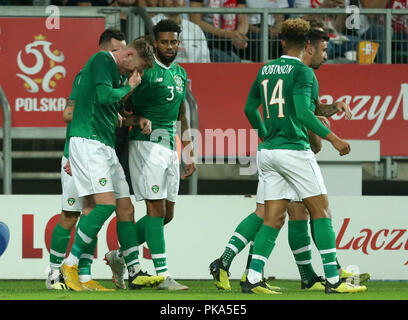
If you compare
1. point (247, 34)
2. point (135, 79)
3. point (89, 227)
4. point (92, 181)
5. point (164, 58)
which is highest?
point (247, 34)

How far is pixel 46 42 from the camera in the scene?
431 inches

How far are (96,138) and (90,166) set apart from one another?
22cm

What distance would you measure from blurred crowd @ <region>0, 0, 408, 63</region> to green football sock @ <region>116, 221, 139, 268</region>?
12.6 feet

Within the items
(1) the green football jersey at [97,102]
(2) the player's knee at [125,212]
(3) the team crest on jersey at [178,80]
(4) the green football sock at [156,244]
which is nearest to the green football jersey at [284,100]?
(3) the team crest on jersey at [178,80]

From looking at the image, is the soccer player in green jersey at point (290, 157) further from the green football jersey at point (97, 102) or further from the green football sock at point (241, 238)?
the green football jersey at point (97, 102)

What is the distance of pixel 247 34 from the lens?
1170cm

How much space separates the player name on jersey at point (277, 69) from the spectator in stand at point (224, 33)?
4.24m

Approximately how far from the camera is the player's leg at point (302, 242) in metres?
7.86

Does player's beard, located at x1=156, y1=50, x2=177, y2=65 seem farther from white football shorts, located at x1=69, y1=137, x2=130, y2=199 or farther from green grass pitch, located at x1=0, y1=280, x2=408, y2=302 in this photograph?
green grass pitch, located at x1=0, y1=280, x2=408, y2=302

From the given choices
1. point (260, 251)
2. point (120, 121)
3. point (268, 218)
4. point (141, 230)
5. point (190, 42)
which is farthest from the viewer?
point (190, 42)

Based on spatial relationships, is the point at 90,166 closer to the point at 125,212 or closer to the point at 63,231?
the point at 125,212

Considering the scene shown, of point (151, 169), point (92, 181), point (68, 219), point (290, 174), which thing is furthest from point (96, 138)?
point (290, 174)
